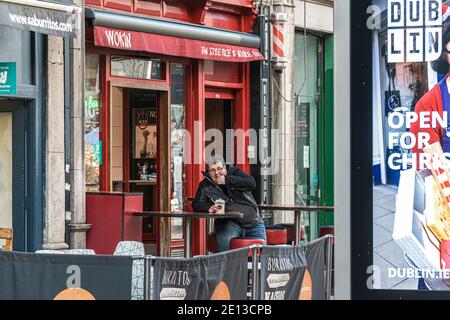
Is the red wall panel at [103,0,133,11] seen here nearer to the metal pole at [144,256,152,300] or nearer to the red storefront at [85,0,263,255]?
the red storefront at [85,0,263,255]

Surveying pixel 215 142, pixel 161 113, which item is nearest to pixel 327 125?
pixel 215 142

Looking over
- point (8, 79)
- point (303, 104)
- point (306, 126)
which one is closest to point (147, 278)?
point (8, 79)

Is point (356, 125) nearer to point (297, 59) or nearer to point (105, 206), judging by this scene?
point (105, 206)

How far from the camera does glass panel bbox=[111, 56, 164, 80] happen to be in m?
15.4

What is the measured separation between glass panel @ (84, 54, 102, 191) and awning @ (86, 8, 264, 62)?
0.54 m

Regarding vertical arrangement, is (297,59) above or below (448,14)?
above

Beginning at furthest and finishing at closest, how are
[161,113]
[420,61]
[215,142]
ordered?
1. [215,142]
2. [161,113]
3. [420,61]

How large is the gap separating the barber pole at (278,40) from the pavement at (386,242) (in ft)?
41.5

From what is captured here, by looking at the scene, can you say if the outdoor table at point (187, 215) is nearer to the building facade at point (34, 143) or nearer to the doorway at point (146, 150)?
the building facade at point (34, 143)

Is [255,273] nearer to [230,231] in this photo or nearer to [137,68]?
[230,231]

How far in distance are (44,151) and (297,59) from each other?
7608mm

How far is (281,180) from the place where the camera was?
61.7 ft
